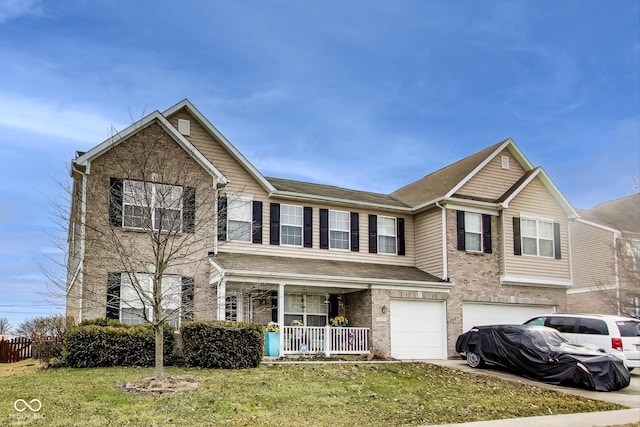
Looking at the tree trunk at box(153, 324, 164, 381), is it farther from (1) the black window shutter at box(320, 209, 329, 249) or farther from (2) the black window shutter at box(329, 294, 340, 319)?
(1) the black window shutter at box(320, 209, 329, 249)

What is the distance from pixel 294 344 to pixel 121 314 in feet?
18.0

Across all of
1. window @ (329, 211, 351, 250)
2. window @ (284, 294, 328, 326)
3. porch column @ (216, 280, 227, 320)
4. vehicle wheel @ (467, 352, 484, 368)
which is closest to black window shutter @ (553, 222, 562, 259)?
vehicle wheel @ (467, 352, 484, 368)

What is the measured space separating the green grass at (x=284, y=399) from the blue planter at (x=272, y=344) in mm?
2356

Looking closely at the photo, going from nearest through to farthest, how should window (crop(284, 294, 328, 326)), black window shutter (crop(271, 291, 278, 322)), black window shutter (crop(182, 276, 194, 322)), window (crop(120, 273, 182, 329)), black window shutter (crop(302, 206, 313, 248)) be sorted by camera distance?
window (crop(120, 273, 182, 329)) → black window shutter (crop(182, 276, 194, 322)) → black window shutter (crop(271, 291, 278, 322)) → window (crop(284, 294, 328, 326)) → black window shutter (crop(302, 206, 313, 248))

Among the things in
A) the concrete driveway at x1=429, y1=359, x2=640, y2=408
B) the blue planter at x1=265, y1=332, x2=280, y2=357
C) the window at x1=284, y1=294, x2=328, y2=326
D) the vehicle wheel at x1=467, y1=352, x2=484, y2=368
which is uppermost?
the window at x1=284, y1=294, x2=328, y2=326

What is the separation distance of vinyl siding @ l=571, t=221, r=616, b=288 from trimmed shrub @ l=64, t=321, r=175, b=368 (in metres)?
21.7

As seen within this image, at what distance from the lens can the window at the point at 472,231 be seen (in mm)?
23812

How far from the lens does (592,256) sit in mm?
30734

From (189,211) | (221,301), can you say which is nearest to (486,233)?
(221,301)

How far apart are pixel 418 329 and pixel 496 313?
13.1 ft

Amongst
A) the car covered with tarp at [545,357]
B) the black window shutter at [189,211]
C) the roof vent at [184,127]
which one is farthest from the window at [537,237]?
the roof vent at [184,127]

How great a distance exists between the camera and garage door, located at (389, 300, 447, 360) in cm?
2161

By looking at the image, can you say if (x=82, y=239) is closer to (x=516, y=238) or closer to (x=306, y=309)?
(x=306, y=309)

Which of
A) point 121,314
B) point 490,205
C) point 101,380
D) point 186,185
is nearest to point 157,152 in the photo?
point 186,185
